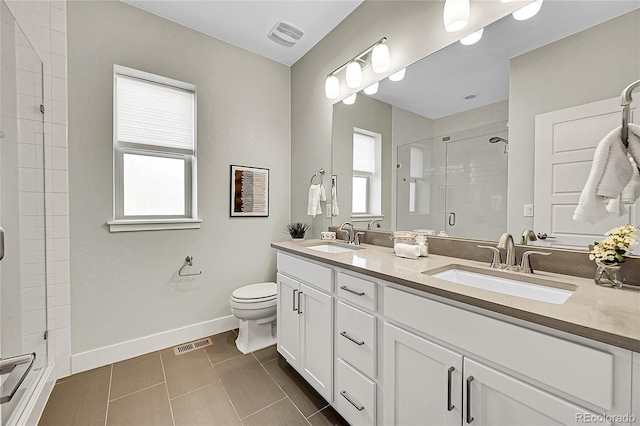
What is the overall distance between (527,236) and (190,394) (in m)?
2.07

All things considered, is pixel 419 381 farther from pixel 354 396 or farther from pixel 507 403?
pixel 354 396

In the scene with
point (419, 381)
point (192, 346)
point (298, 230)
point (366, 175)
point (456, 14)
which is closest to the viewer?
point (419, 381)

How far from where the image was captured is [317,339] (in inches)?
58.9

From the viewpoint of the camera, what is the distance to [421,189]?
65.8 inches

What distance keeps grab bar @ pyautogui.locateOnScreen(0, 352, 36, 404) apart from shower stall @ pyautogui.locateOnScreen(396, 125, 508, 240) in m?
2.04

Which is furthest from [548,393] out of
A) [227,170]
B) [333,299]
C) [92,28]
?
[92,28]

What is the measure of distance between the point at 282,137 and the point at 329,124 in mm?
674

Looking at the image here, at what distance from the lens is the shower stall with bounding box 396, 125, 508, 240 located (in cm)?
130

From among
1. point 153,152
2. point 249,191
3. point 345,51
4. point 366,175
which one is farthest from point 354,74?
point 153,152

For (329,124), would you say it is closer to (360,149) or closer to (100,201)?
(360,149)

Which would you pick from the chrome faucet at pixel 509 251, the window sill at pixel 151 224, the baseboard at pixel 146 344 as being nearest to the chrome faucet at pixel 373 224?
the chrome faucet at pixel 509 251

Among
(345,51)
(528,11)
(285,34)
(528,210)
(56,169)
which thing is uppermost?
(285,34)

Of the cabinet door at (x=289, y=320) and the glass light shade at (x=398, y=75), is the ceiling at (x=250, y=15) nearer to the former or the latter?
the glass light shade at (x=398, y=75)

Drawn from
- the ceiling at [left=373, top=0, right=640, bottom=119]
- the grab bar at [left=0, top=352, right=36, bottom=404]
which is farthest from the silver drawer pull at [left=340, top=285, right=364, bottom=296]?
the grab bar at [left=0, top=352, right=36, bottom=404]
